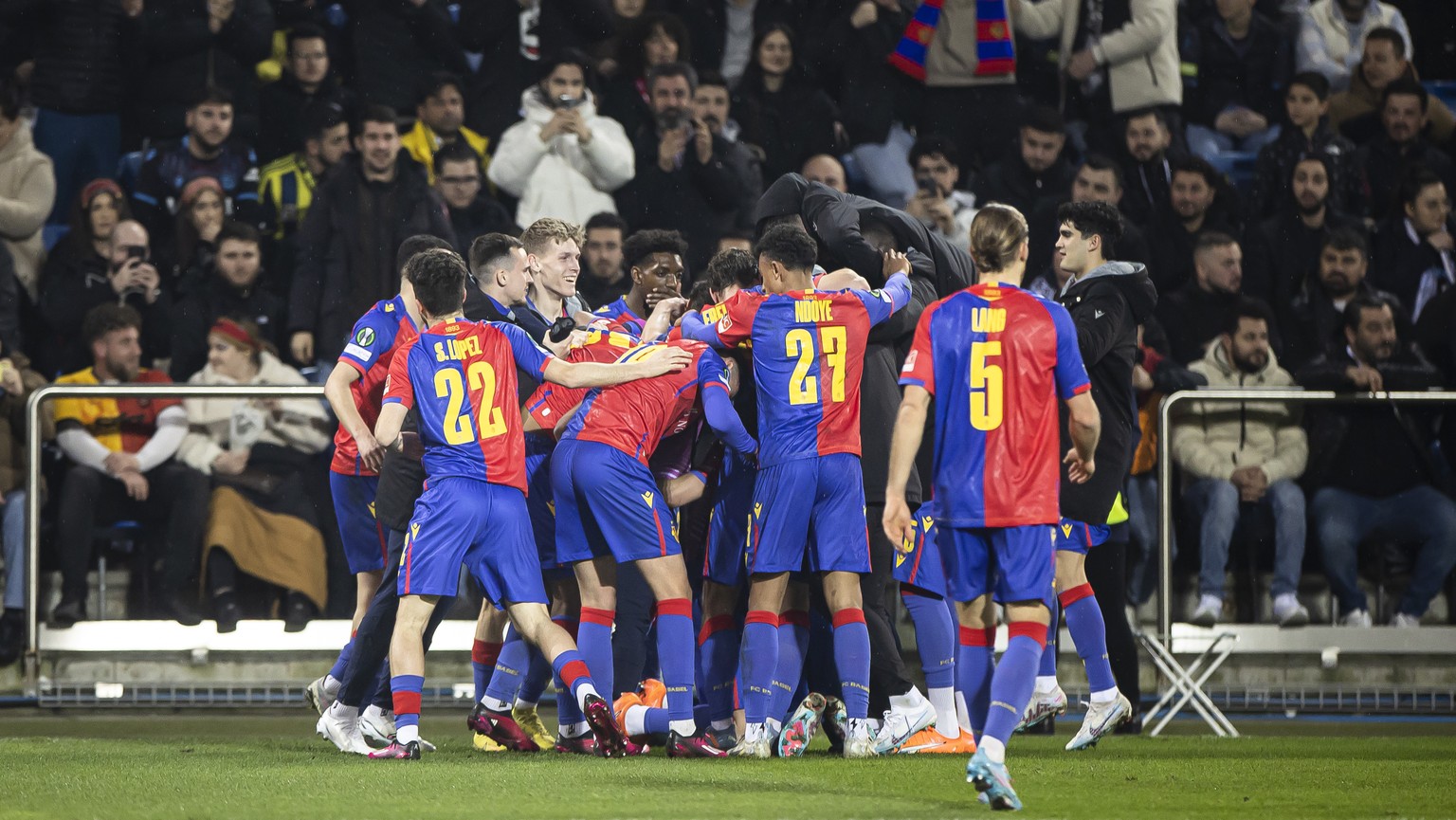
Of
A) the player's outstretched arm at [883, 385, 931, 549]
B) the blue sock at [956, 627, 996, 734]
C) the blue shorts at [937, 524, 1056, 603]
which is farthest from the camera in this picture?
the blue sock at [956, 627, 996, 734]

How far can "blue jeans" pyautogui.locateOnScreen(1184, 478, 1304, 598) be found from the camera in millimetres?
9547

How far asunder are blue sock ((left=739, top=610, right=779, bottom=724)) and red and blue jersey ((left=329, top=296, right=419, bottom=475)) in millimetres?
1891

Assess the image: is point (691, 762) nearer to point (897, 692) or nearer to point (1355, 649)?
point (897, 692)

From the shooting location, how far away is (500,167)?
11492 millimetres

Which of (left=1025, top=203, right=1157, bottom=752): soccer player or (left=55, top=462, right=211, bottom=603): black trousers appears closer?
(left=1025, top=203, right=1157, bottom=752): soccer player

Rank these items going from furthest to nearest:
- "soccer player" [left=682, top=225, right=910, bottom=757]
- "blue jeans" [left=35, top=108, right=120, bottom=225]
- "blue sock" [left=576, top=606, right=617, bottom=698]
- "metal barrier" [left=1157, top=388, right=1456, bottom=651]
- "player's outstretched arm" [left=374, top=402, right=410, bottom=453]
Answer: "blue jeans" [left=35, top=108, right=120, bottom=225] < "metal barrier" [left=1157, top=388, right=1456, bottom=651] < "blue sock" [left=576, top=606, right=617, bottom=698] < "soccer player" [left=682, top=225, right=910, bottom=757] < "player's outstretched arm" [left=374, top=402, right=410, bottom=453]

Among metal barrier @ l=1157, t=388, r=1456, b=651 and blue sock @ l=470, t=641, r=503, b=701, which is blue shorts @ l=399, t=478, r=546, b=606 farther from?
metal barrier @ l=1157, t=388, r=1456, b=651

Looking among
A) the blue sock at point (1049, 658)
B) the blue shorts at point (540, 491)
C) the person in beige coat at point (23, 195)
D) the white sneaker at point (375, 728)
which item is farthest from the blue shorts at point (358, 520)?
the person in beige coat at point (23, 195)

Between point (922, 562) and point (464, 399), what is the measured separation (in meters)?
2.14

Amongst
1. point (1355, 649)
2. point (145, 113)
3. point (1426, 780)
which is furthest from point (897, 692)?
point (145, 113)

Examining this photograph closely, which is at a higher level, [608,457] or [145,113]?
[145,113]

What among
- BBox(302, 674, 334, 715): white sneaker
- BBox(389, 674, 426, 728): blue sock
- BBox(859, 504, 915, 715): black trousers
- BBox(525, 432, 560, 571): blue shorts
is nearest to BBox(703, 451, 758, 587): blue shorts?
BBox(859, 504, 915, 715): black trousers

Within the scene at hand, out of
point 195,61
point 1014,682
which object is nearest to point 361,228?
point 195,61

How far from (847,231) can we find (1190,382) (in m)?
2.98
